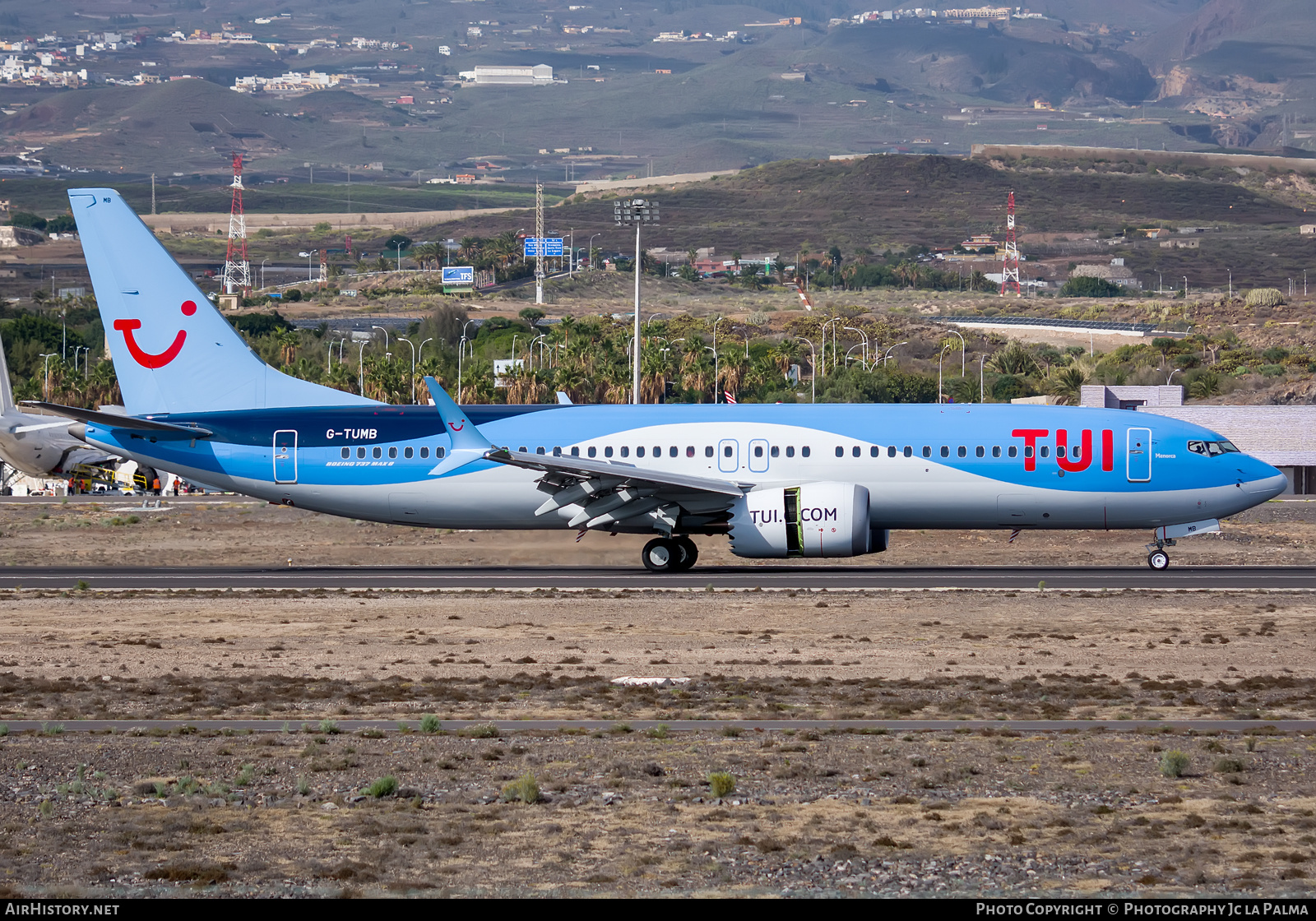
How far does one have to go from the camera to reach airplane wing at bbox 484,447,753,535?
42.9 m

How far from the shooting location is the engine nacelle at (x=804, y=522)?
42594 millimetres

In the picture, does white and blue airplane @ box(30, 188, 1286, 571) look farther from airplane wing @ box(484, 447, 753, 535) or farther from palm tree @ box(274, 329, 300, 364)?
palm tree @ box(274, 329, 300, 364)

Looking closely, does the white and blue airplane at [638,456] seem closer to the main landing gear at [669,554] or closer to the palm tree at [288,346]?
the main landing gear at [669,554]

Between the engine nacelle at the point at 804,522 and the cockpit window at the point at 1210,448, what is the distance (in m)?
9.67

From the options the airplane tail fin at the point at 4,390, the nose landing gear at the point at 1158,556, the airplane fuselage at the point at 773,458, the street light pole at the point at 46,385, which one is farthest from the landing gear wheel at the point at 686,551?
the street light pole at the point at 46,385

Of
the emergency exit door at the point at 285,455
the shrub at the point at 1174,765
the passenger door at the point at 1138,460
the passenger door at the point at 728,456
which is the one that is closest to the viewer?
the shrub at the point at 1174,765

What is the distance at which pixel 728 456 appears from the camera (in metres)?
44.5

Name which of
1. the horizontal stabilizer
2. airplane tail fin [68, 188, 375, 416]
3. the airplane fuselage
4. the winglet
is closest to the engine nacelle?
the airplane fuselage

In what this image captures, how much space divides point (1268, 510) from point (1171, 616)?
36107mm

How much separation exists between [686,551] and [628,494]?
→ 281 cm

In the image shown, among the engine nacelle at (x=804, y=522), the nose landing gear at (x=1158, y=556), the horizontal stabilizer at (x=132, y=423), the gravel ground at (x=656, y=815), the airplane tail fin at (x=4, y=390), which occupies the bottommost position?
the nose landing gear at (x=1158, y=556)

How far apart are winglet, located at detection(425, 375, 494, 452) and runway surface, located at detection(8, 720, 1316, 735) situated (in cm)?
1951

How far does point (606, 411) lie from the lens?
46.0 metres

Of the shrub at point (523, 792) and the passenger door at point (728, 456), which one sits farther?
the passenger door at point (728, 456)
